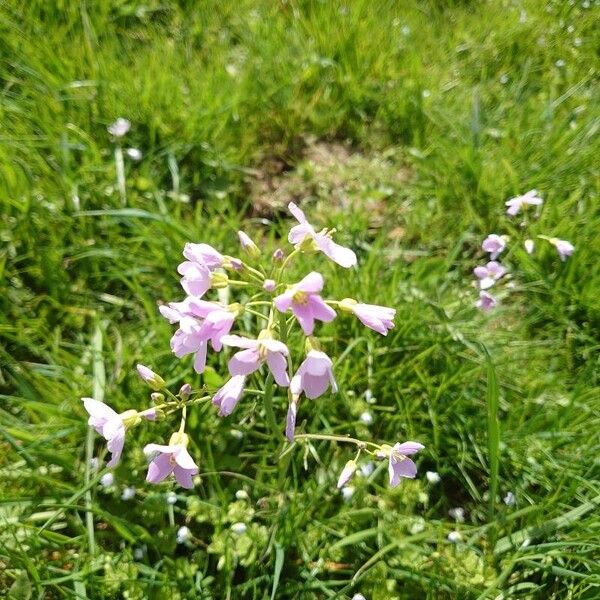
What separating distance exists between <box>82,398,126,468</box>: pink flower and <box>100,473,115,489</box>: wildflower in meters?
0.62

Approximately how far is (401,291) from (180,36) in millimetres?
2176

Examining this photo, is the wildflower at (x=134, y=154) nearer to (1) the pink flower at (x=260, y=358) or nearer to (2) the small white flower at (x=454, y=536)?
(1) the pink flower at (x=260, y=358)

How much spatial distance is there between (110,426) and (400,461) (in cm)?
77

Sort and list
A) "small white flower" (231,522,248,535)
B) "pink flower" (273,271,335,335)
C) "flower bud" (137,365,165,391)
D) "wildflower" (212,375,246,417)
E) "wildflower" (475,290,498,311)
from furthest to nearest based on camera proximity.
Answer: "wildflower" (475,290,498,311) → "small white flower" (231,522,248,535) → "flower bud" (137,365,165,391) → "wildflower" (212,375,246,417) → "pink flower" (273,271,335,335)

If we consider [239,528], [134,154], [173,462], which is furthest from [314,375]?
[134,154]

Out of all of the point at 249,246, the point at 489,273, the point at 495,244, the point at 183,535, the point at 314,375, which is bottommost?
Result: the point at 183,535

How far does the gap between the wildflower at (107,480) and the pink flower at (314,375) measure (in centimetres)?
100

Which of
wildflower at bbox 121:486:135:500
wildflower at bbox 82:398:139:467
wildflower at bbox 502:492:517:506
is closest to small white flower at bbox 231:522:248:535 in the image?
wildflower at bbox 121:486:135:500

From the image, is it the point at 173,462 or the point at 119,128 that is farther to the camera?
the point at 119,128

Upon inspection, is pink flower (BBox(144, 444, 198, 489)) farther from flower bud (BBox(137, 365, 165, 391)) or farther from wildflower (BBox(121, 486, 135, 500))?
wildflower (BBox(121, 486, 135, 500))

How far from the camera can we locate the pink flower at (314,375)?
1373 mm

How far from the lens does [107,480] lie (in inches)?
83.5

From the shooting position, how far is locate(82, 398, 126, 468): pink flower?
1.51 metres

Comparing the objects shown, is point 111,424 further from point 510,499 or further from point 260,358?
point 510,499
